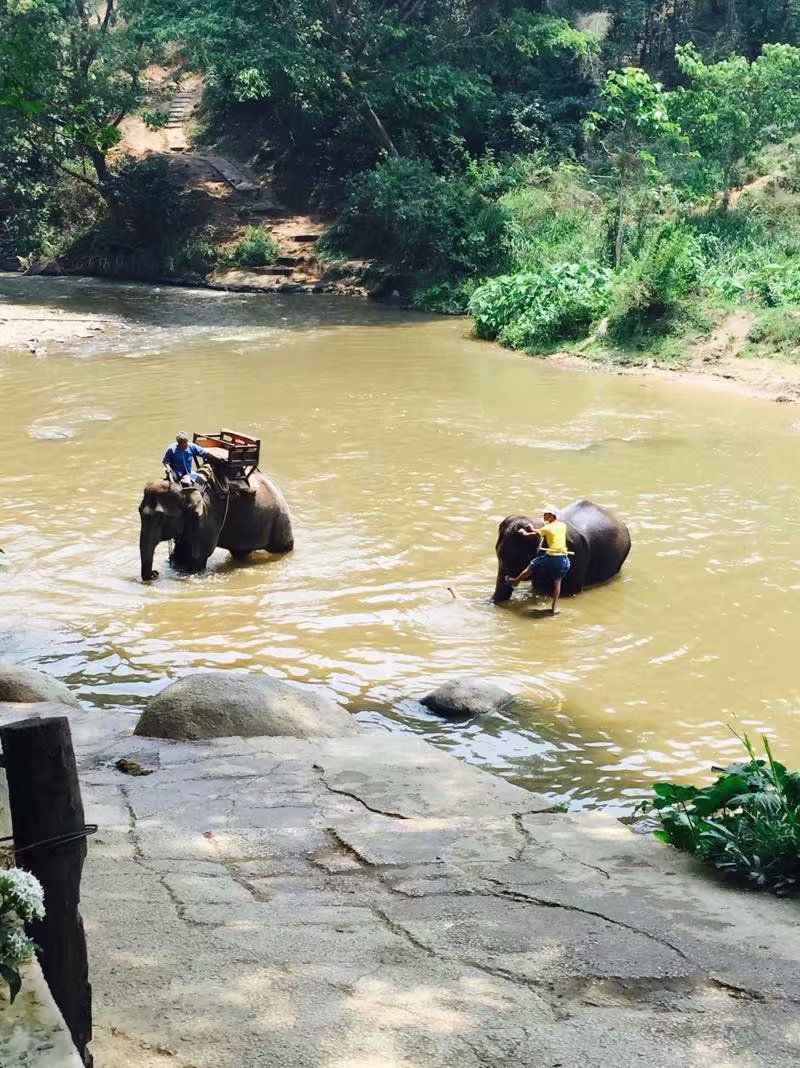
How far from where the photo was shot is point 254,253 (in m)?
38.5

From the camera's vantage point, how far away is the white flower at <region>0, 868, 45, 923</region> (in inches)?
116

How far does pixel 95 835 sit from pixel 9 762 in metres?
2.60

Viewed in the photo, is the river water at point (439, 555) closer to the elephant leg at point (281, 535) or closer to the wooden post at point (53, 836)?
the elephant leg at point (281, 535)

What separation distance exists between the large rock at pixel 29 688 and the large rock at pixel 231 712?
3.03 feet

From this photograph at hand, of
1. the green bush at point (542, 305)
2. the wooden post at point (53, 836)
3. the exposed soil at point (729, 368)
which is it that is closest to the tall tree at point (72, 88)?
the green bush at point (542, 305)

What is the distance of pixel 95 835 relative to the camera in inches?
228

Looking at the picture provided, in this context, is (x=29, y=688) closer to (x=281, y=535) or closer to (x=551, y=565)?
(x=281, y=535)

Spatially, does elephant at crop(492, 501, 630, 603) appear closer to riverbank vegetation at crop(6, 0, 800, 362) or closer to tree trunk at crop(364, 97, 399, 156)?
riverbank vegetation at crop(6, 0, 800, 362)

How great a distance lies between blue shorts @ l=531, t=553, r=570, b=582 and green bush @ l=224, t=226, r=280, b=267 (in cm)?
2914

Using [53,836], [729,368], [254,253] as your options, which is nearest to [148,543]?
[53,836]

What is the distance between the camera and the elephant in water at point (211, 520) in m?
12.1

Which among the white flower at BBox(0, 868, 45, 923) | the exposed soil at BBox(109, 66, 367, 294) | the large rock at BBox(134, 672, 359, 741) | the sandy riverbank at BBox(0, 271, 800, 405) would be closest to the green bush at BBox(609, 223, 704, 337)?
the sandy riverbank at BBox(0, 271, 800, 405)

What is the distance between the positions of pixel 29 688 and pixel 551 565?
201 inches

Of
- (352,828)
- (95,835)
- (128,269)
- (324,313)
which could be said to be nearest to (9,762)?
(95,835)
